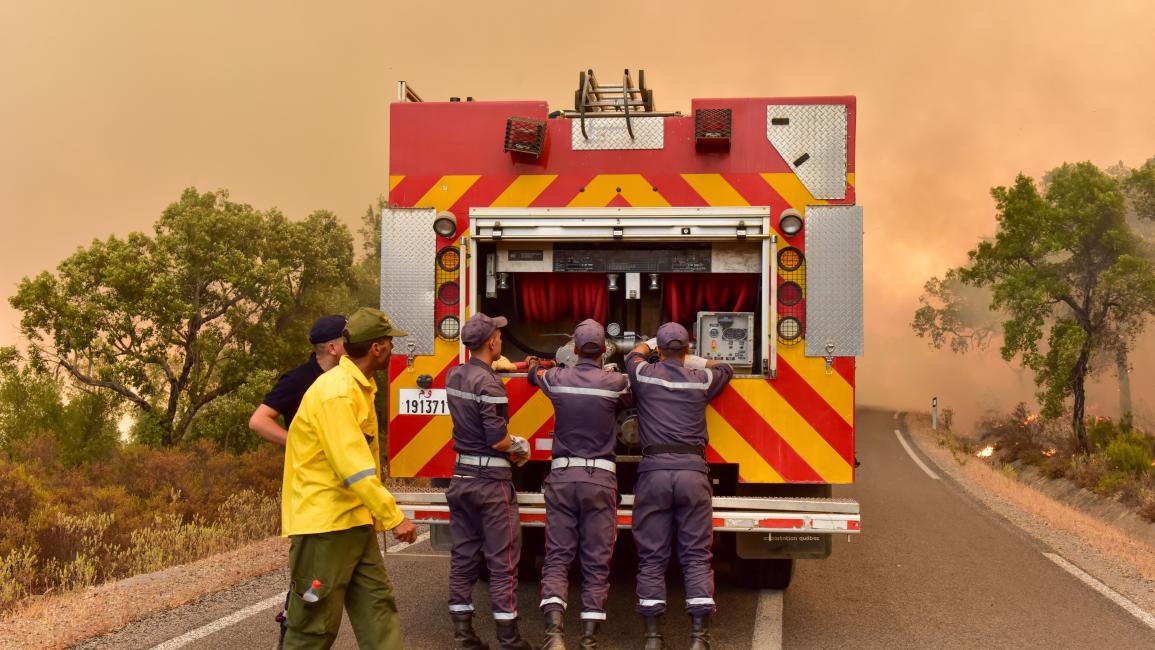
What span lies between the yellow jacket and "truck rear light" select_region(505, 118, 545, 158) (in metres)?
2.39

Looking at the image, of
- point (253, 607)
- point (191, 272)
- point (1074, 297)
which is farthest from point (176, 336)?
point (1074, 297)

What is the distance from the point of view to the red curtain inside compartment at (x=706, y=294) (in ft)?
21.9

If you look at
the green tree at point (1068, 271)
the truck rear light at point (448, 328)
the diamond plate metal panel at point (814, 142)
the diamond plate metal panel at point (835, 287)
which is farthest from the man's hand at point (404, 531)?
the green tree at point (1068, 271)

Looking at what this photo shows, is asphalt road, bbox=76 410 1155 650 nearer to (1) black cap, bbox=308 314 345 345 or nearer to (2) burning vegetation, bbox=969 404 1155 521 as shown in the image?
(1) black cap, bbox=308 314 345 345

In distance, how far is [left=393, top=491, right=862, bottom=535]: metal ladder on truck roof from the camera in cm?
573

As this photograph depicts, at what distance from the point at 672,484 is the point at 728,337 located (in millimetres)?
1224

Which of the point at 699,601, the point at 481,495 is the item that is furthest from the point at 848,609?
the point at 481,495

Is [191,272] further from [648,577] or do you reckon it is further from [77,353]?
[648,577]

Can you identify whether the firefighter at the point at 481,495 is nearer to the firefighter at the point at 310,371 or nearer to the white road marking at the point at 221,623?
the white road marking at the point at 221,623

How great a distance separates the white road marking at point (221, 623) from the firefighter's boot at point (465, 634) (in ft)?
4.82

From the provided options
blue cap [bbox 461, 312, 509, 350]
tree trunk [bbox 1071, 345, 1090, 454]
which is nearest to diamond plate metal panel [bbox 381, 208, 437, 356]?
blue cap [bbox 461, 312, 509, 350]

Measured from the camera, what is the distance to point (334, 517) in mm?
4270

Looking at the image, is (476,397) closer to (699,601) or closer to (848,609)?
(699,601)

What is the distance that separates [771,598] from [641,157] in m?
3.12
